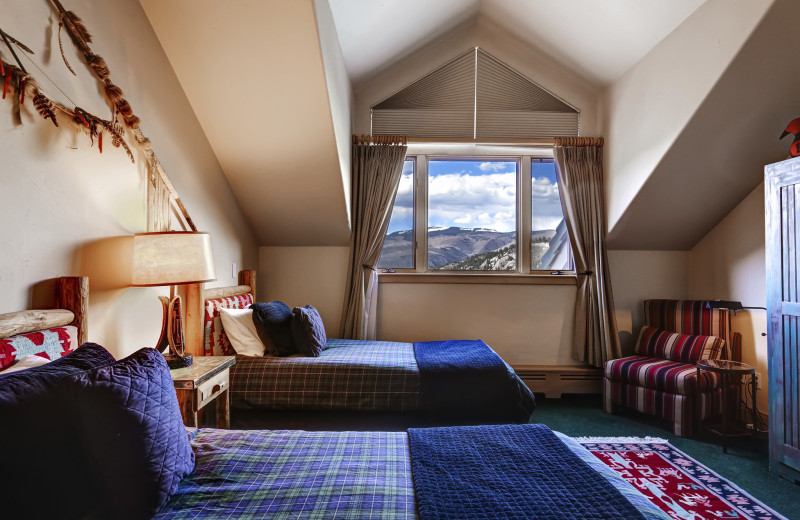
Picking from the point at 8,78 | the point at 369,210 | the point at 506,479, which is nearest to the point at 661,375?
the point at 506,479

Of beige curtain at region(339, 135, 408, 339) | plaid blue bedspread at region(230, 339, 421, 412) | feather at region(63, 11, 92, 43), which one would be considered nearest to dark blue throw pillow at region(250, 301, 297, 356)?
plaid blue bedspread at region(230, 339, 421, 412)

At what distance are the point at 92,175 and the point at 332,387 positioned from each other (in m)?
1.61

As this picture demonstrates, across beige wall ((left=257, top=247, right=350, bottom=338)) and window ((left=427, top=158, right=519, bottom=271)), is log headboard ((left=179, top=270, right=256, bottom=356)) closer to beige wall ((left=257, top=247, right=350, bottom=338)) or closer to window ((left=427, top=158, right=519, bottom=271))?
beige wall ((left=257, top=247, right=350, bottom=338))

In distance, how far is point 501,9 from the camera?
360 centimetres

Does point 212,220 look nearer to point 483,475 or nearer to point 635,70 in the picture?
point 483,475

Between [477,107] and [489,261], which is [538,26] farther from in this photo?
[489,261]

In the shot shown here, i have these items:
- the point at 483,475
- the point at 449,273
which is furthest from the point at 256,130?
the point at 483,475

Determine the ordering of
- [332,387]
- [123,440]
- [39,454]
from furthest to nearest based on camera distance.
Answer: [332,387]
[123,440]
[39,454]

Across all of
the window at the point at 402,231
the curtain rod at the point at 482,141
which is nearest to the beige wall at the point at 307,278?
the window at the point at 402,231

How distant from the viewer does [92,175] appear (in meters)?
1.89

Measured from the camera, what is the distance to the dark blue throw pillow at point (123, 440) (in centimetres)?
101

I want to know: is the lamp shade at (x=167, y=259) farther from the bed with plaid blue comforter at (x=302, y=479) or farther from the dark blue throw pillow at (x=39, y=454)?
the dark blue throw pillow at (x=39, y=454)

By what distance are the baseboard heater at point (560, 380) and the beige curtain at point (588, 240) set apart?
0.13 metres

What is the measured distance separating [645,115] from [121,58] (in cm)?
349
